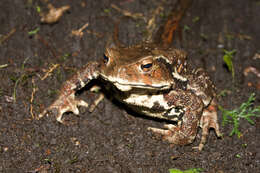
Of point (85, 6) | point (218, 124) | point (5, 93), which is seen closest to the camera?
point (5, 93)

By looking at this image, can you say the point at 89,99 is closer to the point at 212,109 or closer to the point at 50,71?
the point at 50,71

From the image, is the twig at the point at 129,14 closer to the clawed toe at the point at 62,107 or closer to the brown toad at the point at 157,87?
the brown toad at the point at 157,87

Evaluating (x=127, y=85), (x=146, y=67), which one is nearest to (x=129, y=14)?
(x=146, y=67)

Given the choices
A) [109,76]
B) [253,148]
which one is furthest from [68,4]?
[253,148]

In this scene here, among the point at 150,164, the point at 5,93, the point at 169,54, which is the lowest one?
the point at 150,164

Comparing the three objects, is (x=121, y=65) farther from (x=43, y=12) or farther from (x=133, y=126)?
(x=43, y=12)

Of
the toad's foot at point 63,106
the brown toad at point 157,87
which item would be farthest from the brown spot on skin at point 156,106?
the toad's foot at point 63,106

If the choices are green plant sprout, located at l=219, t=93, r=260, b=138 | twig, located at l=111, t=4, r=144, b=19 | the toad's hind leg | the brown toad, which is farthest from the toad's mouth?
twig, located at l=111, t=4, r=144, b=19

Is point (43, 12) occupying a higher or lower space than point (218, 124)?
higher
